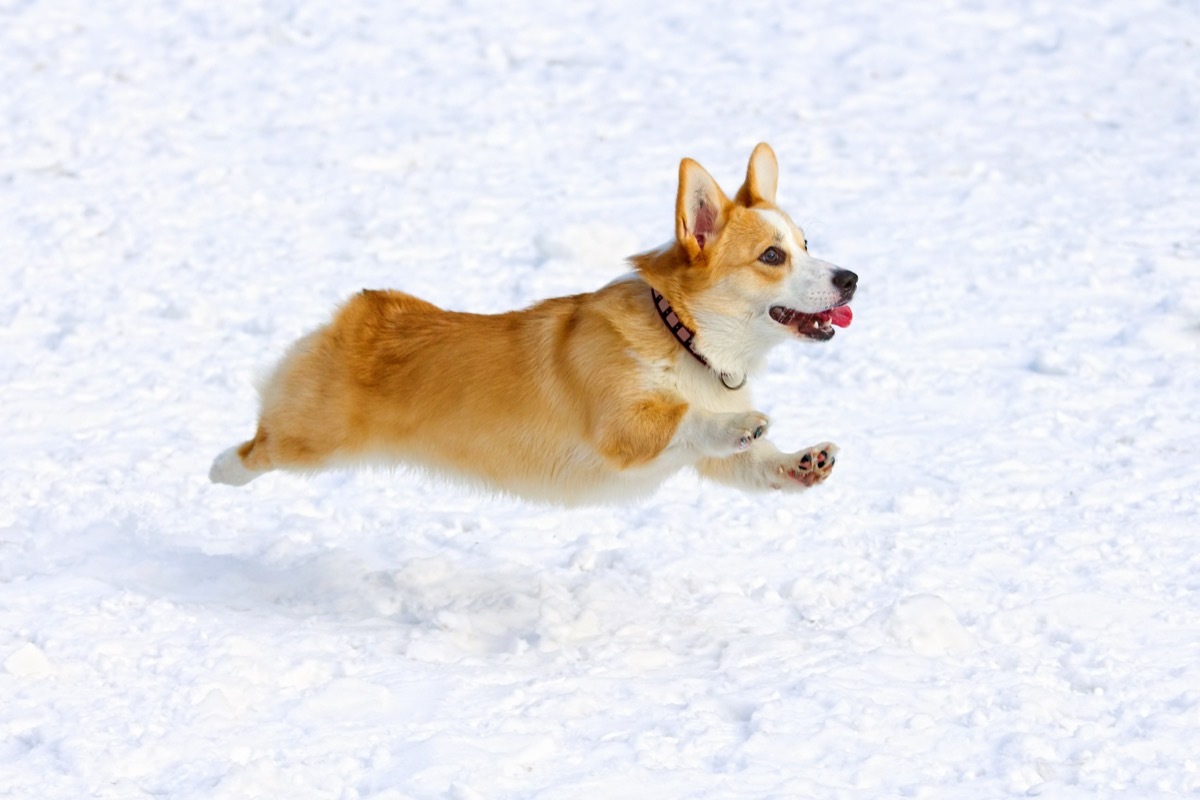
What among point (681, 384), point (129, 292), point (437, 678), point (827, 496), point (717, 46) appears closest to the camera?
point (437, 678)

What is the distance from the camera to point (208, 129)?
898cm

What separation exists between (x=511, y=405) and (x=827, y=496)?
1.44 metres

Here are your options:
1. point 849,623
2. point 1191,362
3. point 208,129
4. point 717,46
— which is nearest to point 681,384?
point 849,623

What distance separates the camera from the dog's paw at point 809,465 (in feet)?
14.1

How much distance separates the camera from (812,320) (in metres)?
4.39

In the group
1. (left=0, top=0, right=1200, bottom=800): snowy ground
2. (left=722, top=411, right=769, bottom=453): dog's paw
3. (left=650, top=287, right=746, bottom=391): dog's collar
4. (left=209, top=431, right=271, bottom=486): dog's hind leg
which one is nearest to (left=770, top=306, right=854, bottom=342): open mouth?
(left=650, top=287, right=746, bottom=391): dog's collar

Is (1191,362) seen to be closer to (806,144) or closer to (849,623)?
(849,623)

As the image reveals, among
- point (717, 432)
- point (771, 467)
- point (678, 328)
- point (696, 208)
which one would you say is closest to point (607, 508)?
point (771, 467)

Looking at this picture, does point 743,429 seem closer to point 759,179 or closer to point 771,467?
point 771,467

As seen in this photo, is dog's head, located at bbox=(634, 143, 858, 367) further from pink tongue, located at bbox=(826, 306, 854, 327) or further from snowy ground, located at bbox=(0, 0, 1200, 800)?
snowy ground, located at bbox=(0, 0, 1200, 800)

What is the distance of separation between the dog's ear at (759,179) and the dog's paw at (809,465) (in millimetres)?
848

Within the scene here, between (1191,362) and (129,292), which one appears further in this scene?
(129,292)

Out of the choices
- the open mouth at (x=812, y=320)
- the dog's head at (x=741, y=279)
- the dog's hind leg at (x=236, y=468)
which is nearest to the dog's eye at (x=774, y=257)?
the dog's head at (x=741, y=279)

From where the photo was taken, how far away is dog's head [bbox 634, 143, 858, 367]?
4.34 metres
